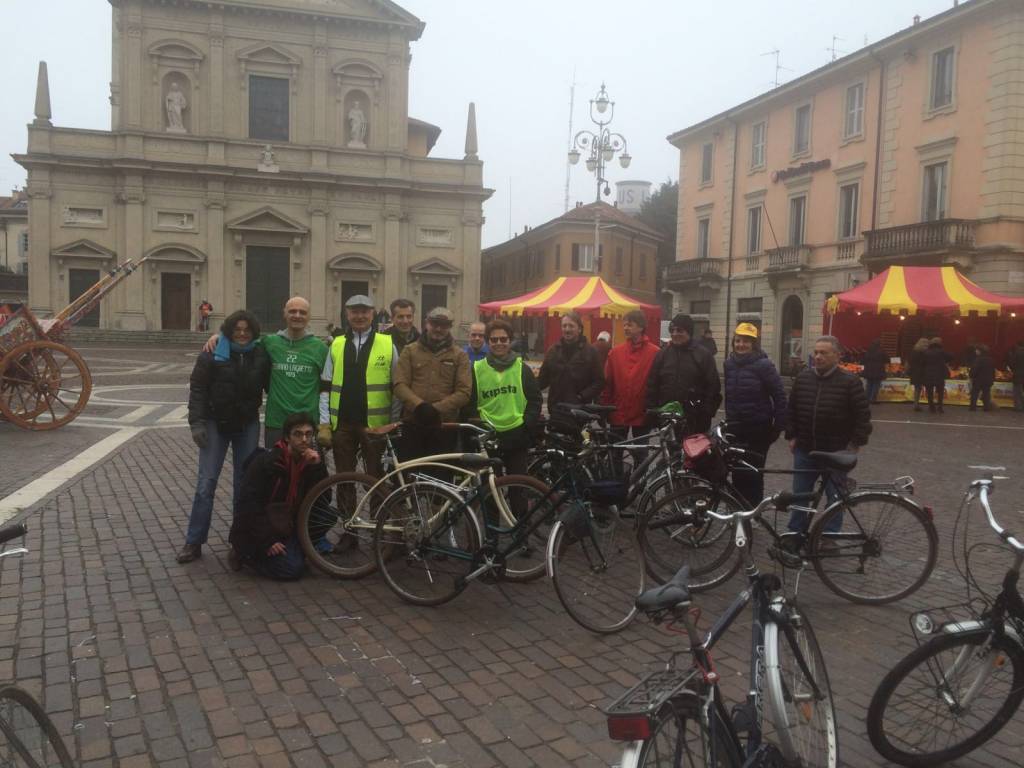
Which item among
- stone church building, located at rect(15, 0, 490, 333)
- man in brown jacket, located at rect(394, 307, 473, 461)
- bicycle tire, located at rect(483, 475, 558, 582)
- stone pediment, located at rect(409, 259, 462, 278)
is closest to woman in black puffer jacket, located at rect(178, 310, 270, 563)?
man in brown jacket, located at rect(394, 307, 473, 461)

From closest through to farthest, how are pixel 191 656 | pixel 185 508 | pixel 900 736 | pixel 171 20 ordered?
1. pixel 900 736
2. pixel 191 656
3. pixel 185 508
4. pixel 171 20

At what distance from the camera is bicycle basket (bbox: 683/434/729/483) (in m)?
5.49

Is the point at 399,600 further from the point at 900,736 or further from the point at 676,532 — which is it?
the point at 900,736

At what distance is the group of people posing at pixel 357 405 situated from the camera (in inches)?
223

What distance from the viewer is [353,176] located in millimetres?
40500

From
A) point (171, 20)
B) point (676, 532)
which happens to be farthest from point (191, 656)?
point (171, 20)

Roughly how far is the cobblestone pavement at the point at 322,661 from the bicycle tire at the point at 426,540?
0.49ft

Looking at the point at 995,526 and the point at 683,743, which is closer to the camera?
the point at 683,743

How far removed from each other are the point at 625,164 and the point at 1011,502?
841 inches

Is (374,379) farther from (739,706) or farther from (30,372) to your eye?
(30,372)

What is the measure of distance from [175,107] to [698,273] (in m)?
25.5

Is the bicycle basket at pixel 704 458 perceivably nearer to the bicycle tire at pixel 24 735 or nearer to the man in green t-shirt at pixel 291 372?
the man in green t-shirt at pixel 291 372

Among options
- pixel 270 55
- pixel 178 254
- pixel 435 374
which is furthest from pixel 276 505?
pixel 270 55

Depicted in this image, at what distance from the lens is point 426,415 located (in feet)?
19.3
